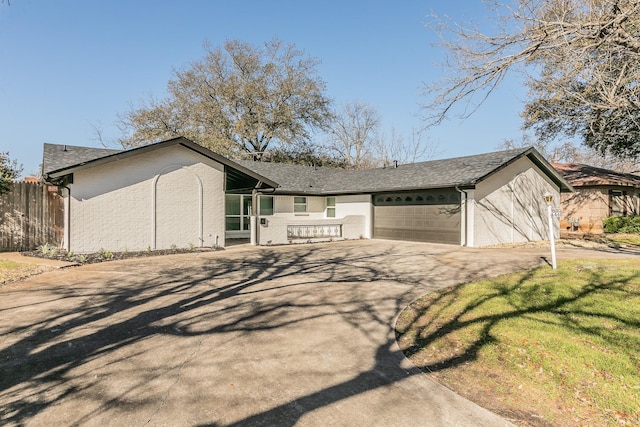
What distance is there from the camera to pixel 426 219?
17031 mm

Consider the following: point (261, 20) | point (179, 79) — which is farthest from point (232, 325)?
point (179, 79)

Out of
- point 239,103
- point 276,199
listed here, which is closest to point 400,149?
point 239,103

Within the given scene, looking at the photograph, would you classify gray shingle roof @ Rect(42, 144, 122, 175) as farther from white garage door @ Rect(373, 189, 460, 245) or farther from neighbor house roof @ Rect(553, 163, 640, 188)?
neighbor house roof @ Rect(553, 163, 640, 188)

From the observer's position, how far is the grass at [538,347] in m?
3.31

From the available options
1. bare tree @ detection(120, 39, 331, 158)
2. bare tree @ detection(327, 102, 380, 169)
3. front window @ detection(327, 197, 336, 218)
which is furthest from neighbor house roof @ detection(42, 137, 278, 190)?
bare tree @ detection(327, 102, 380, 169)

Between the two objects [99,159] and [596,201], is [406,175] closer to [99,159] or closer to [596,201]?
[596,201]

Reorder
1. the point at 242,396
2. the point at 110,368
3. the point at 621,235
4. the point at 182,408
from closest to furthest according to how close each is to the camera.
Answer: the point at 182,408
the point at 242,396
the point at 110,368
the point at 621,235

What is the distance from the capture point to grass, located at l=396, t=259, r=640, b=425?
331cm

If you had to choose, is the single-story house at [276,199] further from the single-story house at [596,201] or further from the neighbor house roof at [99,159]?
the single-story house at [596,201]

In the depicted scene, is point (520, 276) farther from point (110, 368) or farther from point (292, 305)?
point (110, 368)

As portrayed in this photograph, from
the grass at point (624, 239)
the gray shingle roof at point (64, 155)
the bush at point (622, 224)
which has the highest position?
the gray shingle roof at point (64, 155)

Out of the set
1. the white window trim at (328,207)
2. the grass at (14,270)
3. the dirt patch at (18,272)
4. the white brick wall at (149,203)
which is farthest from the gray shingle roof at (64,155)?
the white window trim at (328,207)

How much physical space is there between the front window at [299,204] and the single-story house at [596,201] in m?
15.1

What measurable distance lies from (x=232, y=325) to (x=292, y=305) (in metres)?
1.37
